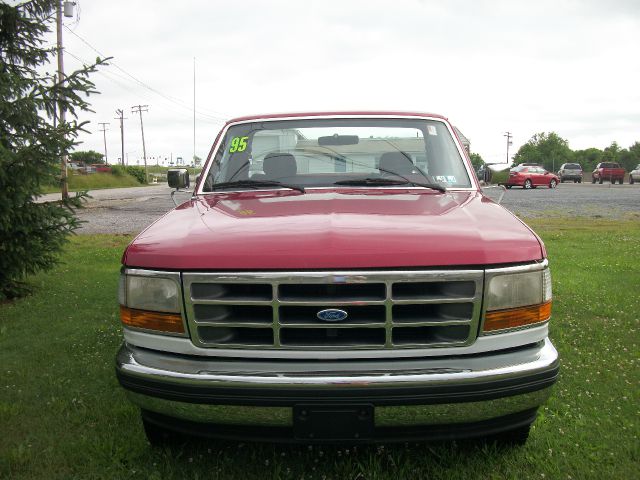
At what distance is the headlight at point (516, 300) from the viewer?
85.6 inches

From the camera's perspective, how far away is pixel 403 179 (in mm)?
3361

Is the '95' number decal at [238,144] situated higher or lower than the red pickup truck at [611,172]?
higher

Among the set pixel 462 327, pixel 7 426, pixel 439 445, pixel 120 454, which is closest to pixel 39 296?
pixel 7 426

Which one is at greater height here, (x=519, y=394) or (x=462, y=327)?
(x=462, y=327)

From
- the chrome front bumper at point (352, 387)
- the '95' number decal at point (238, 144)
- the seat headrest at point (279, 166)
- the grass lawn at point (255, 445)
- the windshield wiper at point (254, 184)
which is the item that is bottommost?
the grass lawn at point (255, 445)

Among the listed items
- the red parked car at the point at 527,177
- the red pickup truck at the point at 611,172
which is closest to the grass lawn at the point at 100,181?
the red parked car at the point at 527,177

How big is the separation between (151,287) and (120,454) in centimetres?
114

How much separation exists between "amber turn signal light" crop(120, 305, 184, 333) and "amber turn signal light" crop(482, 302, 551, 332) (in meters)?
1.29

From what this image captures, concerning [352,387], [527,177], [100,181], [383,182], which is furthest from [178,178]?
[100,181]

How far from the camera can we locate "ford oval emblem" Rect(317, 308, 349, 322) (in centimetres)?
212

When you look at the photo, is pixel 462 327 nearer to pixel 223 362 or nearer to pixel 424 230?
pixel 424 230

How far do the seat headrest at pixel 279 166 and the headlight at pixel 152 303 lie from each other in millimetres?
1410

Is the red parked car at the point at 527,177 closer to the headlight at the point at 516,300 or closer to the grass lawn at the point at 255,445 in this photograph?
the grass lawn at the point at 255,445

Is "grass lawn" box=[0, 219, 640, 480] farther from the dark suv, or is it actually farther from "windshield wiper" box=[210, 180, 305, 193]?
the dark suv
